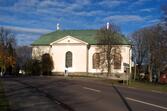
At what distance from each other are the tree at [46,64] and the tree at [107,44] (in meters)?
18.1

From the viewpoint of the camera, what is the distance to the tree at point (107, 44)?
74.3 meters

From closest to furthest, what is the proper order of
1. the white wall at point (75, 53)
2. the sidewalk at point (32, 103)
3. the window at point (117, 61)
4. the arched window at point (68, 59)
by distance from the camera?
the sidewalk at point (32, 103) → the window at point (117, 61) → the white wall at point (75, 53) → the arched window at point (68, 59)

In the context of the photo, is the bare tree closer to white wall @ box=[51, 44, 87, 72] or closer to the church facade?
the church facade

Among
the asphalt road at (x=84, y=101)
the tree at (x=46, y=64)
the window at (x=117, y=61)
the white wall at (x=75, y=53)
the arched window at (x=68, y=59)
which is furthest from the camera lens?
the arched window at (x=68, y=59)

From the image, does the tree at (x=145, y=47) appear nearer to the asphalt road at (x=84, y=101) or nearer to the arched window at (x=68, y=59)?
the arched window at (x=68, y=59)

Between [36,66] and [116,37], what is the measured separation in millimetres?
22780

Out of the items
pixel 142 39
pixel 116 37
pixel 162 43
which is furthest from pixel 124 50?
pixel 162 43

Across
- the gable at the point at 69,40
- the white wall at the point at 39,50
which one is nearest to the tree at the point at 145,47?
the gable at the point at 69,40

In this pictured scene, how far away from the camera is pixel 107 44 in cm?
7450

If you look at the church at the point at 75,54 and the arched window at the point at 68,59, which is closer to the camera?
the church at the point at 75,54

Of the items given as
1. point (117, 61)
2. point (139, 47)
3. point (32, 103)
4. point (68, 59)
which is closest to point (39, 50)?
point (68, 59)

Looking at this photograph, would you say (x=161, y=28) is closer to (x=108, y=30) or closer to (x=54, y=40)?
(x=108, y=30)

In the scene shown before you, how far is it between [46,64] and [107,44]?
2187cm

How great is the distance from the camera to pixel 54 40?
96.9m
